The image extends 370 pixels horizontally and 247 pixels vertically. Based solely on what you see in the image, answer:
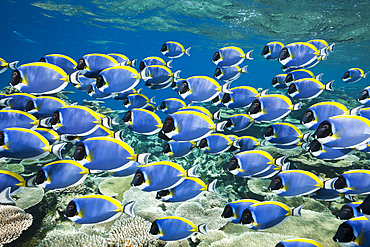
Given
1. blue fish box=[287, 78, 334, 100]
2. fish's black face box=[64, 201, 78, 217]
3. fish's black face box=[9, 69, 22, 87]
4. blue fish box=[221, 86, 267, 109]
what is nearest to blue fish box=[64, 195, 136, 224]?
fish's black face box=[64, 201, 78, 217]

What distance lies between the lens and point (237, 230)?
13.9 ft

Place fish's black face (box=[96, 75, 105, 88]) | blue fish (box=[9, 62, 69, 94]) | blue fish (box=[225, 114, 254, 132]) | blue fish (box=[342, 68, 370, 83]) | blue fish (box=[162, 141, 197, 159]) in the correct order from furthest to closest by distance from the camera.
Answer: blue fish (box=[342, 68, 370, 83])
blue fish (box=[225, 114, 254, 132])
blue fish (box=[162, 141, 197, 159])
fish's black face (box=[96, 75, 105, 88])
blue fish (box=[9, 62, 69, 94])

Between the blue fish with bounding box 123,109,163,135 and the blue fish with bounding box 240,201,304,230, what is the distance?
1.71 m

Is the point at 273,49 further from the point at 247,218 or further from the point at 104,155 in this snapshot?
the point at 104,155

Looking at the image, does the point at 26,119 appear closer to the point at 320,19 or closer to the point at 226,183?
the point at 226,183

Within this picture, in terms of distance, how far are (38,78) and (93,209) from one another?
72.4 inches

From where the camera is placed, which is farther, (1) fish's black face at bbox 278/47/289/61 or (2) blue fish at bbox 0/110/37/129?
(1) fish's black face at bbox 278/47/289/61

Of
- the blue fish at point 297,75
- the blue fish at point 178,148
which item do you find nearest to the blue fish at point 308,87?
the blue fish at point 297,75

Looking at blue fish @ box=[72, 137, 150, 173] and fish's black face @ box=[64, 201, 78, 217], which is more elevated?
blue fish @ box=[72, 137, 150, 173]

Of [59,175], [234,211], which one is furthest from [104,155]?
[234,211]

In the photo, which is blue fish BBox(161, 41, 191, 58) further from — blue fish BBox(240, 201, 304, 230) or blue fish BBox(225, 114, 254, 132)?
blue fish BBox(240, 201, 304, 230)

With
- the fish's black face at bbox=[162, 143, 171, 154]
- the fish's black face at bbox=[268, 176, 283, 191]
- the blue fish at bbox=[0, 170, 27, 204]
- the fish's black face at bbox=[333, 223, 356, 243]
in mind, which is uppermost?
the fish's black face at bbox=[162, 143, 171, 154]

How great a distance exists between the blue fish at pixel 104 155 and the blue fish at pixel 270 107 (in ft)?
5.70

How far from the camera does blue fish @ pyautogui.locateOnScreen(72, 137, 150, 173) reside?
7.29ft
